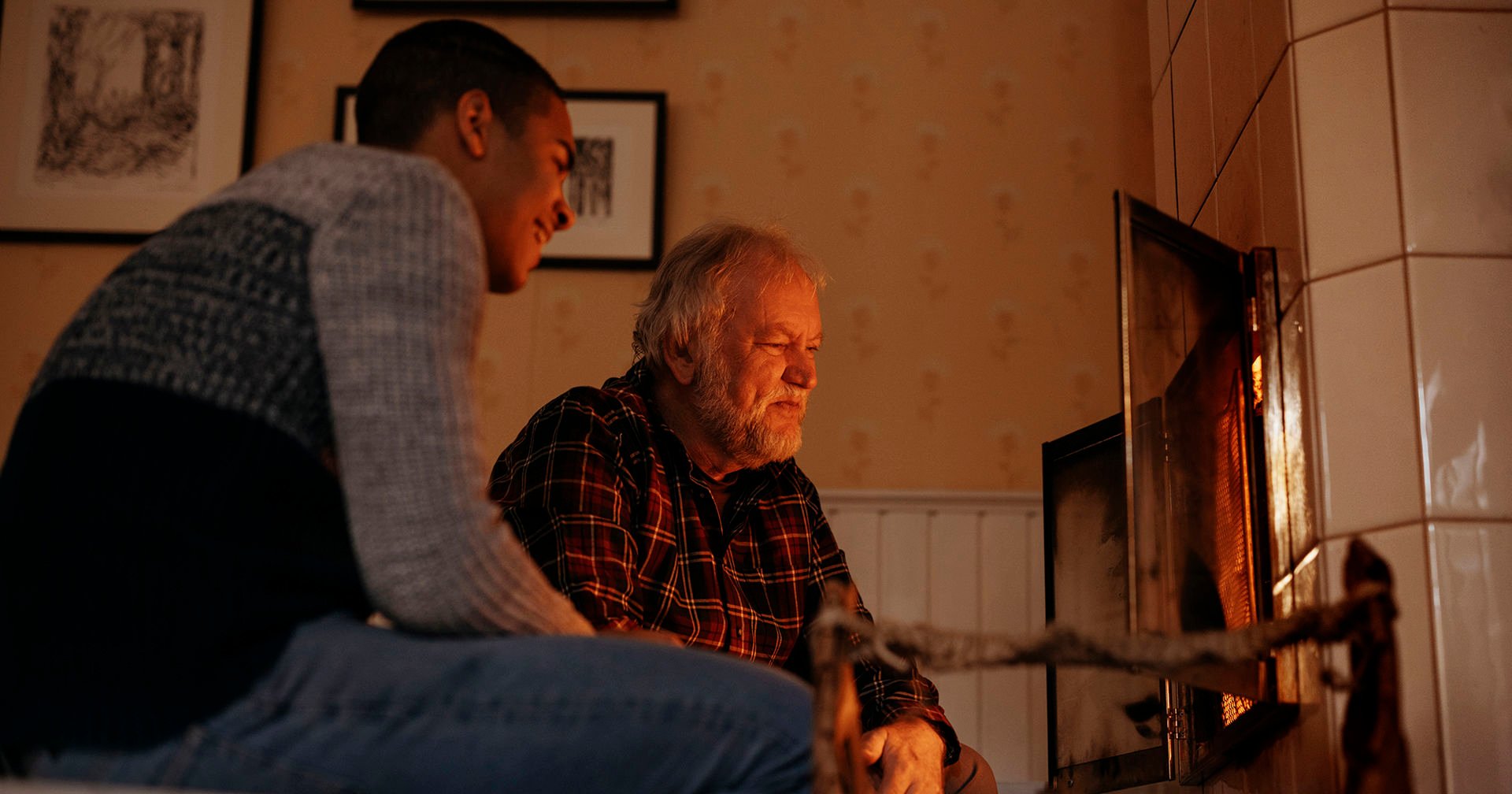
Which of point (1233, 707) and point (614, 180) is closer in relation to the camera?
point (1233, 707)

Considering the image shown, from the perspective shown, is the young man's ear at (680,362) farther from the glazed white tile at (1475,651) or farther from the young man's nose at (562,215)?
the glazed white tile at (1475,651)

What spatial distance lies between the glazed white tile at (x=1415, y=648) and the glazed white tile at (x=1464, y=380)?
5 centimetres

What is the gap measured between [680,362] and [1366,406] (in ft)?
3.28

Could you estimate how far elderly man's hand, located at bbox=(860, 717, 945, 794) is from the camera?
1785 millimetres

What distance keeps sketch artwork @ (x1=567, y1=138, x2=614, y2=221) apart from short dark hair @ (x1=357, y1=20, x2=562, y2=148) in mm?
1807

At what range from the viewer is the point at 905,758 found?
1809mm

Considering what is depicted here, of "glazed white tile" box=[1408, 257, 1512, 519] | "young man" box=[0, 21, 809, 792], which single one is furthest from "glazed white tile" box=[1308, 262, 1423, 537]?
"young man" box=[0, 21, 809, 792]

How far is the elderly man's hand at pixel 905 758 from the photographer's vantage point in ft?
5.86

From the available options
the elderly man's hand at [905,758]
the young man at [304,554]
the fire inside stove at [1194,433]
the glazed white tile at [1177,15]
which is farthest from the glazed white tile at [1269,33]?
the young man at [304,554]

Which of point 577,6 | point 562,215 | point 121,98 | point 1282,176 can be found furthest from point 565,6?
point 562,215

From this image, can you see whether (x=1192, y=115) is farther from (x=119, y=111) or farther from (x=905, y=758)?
(x=119, y=111)

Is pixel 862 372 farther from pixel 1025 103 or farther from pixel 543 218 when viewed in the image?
pixel 543 218

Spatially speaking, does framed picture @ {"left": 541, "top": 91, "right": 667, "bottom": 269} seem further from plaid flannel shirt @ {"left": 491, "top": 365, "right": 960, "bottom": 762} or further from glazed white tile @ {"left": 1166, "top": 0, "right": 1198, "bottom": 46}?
glazed white tile @ {"left": 1166, "top": 0, "right": 1198, "bottom": 46}

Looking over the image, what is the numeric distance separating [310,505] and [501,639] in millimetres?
174
